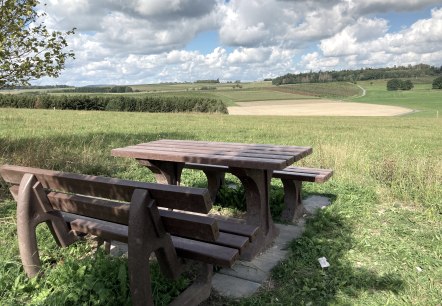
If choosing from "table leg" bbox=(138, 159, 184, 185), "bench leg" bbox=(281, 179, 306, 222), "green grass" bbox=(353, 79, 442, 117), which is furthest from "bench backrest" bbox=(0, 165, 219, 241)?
"green grass" bbox=(353, 79, 442, 117)

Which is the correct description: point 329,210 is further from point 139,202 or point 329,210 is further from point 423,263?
point 139,202

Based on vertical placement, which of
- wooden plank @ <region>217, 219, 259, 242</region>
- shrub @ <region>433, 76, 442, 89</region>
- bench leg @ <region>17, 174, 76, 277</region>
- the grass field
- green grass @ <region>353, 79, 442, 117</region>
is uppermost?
bench leg @ <region>17, 174, 76, 277</region>

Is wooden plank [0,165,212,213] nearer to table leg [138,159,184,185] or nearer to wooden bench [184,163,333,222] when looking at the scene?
table leg [138,159,184,185]

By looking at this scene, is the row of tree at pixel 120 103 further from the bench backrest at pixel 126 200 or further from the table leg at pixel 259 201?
the bench backrest at pixel 126 200

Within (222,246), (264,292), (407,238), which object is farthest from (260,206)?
(407,238)

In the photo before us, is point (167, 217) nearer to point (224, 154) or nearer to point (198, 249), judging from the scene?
point (198, 249)

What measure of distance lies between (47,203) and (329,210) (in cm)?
318

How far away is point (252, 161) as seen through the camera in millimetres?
3508

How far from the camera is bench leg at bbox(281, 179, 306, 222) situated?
462 cm

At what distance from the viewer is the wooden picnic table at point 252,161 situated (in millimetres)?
3593

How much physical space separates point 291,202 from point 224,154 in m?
1.18

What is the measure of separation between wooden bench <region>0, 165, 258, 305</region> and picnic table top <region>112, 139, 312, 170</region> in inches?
29.2

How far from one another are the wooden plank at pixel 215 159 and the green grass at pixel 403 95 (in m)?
62.5

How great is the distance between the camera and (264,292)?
309 centimetres
